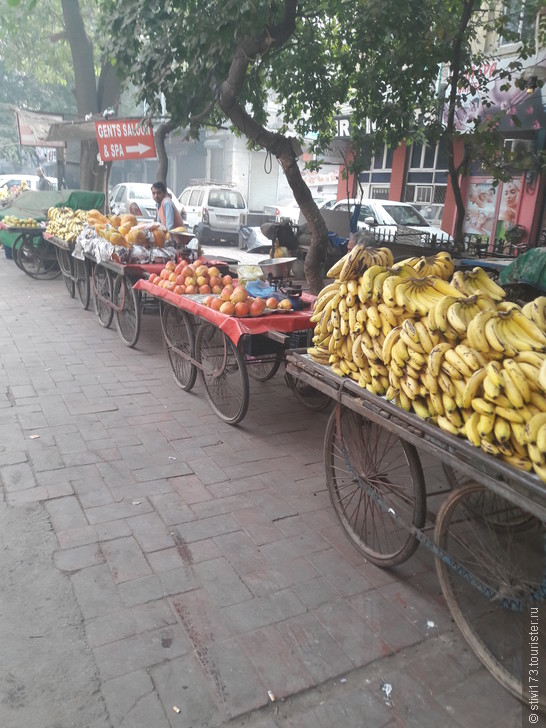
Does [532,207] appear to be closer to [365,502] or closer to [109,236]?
[109,236]

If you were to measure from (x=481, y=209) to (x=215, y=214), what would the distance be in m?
8.12

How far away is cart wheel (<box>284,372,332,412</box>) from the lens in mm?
5125

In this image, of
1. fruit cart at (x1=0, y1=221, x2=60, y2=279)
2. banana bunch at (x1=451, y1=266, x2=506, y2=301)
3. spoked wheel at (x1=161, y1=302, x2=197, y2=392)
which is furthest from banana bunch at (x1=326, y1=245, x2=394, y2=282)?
fruit cart at (x1=0, y1=221, x2=60, y2=279)

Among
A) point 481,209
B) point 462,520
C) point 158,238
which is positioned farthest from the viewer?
point 481,209

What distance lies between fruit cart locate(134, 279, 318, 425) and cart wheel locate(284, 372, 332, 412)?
0.05 feet

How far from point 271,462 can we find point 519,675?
7.03 ft

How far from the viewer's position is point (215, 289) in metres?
5.30

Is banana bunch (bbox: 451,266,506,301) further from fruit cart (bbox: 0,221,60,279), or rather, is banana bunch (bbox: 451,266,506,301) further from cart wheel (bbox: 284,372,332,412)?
fruit cart (bbox: 0,221,60,279)

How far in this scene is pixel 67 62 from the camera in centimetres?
1717

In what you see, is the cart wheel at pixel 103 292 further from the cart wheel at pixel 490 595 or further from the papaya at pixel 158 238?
the cart wheel at pixel 490 595

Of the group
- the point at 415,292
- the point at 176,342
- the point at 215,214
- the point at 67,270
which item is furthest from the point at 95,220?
the point at 215,214

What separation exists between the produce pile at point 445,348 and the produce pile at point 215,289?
110 centimetres

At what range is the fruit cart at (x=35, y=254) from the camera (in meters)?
10.7

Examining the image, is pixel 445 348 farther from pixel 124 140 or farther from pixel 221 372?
pixel 124 140
